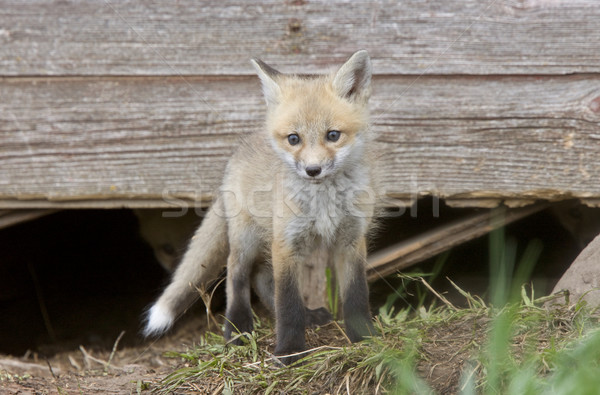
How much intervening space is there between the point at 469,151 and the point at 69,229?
10.5 ft

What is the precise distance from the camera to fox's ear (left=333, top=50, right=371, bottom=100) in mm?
2490

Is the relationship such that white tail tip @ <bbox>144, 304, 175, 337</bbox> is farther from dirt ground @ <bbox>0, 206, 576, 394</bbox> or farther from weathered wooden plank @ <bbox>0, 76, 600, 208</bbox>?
weathered wooden plank @ <bbox>0, 76, 600, 208</bbox>

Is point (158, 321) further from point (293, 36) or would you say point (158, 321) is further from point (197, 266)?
point (293, 36)

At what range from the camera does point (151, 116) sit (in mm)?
3170

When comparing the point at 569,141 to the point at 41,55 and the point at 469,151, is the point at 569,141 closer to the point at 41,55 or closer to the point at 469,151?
the point at 469,151

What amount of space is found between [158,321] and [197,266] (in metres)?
0.32

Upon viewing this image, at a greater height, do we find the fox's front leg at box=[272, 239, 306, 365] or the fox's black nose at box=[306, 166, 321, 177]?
the fox's black nose at box=[306, 166, 321, 177]

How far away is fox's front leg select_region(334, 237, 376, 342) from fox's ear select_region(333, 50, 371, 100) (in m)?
0.61

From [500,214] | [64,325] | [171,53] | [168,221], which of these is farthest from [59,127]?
[500,214]

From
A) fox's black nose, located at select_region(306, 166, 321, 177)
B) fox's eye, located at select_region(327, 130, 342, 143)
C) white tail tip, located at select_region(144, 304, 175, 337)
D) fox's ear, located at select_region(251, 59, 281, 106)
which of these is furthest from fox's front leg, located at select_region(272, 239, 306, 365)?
white tail tip, located at select_region(144, 304, 175, 337)

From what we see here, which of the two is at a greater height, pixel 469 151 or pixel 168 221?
pixel 469 151

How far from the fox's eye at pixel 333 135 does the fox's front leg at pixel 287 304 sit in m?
0.46

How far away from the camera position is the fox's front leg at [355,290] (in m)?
2.45

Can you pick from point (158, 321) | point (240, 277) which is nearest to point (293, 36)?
point (240, 277)
